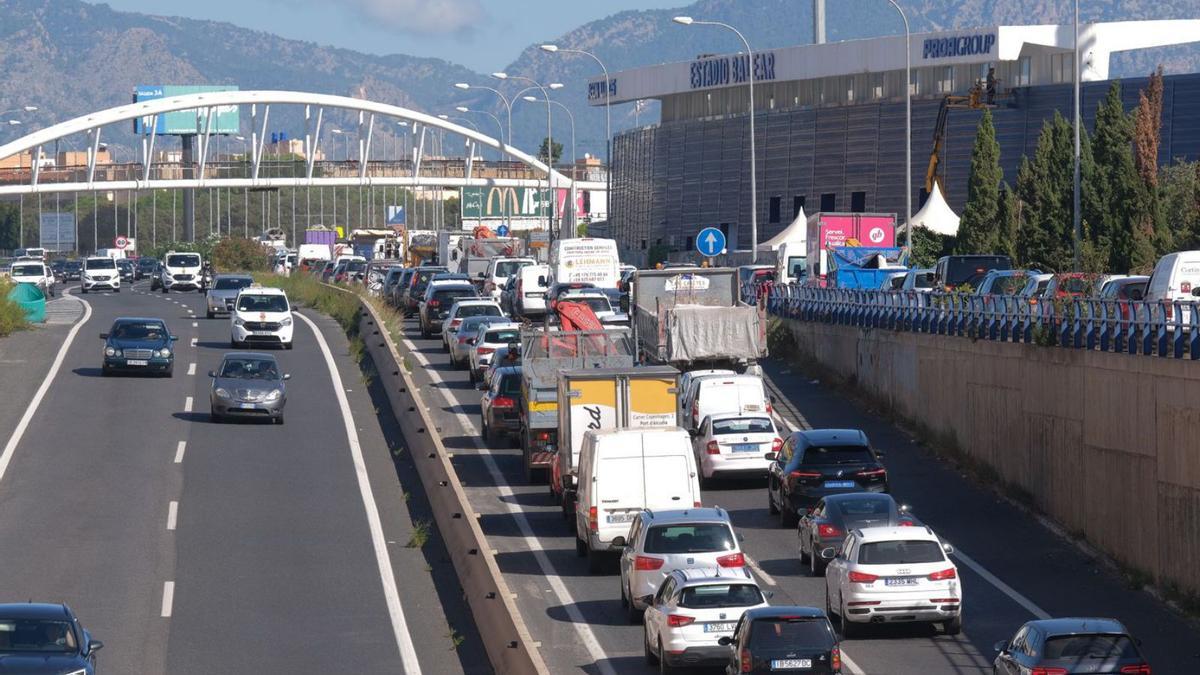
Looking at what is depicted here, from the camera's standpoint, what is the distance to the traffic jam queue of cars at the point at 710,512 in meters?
18.7

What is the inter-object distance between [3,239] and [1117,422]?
17911 cm

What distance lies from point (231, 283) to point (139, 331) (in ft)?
58.2

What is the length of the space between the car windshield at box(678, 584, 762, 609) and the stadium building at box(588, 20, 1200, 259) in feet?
194

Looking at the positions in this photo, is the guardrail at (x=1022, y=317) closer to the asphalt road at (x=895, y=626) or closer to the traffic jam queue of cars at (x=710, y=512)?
the asphalt road at (x=895, y=626)

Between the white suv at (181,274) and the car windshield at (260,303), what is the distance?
3290 cm

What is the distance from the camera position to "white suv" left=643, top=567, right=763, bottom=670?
1994 cm

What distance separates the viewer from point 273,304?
51688mm

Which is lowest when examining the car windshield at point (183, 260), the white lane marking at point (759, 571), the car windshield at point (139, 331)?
the white lane marking at point (759, 571)

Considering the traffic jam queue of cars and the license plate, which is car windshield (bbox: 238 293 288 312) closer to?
the traffic jam queue of cars

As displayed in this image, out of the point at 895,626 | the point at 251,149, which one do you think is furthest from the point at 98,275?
the point at 895,626

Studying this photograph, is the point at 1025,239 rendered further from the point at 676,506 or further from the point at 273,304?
the point at 676,506

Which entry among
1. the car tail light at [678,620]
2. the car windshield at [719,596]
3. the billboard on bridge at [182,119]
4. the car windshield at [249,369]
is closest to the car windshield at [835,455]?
the car windshield at [719,596]

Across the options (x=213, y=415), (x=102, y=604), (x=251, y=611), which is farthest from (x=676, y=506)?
(x=213, y=415)

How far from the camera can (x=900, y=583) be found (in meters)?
22.2
